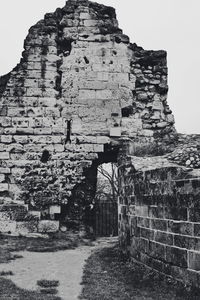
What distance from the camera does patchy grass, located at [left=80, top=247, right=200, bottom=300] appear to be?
4.86 meters

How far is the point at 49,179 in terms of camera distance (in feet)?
30.8

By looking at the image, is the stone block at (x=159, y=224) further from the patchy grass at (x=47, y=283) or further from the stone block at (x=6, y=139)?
the stone block at (x=6, y=139)

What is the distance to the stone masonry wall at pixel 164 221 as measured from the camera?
490cm

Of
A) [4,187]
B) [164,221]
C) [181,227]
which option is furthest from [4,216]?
[181,227]

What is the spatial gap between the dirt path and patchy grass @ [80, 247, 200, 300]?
0.17 m

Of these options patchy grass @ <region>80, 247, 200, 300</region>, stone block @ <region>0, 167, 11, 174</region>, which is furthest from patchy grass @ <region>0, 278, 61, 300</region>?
stone block @ <region>0, 167, 11, 174</region>

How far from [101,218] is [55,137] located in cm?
693

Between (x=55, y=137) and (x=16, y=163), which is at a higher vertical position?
(x=55, y=137)

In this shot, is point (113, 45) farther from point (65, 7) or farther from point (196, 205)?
point (196, 205)

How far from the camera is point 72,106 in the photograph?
32.1 ft

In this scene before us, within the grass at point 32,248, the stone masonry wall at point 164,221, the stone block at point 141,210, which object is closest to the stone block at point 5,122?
the grass at point 32,248

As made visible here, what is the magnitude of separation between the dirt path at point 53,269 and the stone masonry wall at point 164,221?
1.03m

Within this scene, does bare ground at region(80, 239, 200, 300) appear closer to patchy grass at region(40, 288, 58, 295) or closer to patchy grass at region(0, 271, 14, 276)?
patchy grass at region(40, 288, 58, 295)

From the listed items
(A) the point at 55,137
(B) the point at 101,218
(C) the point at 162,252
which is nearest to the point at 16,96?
(A) the point at 55,137
